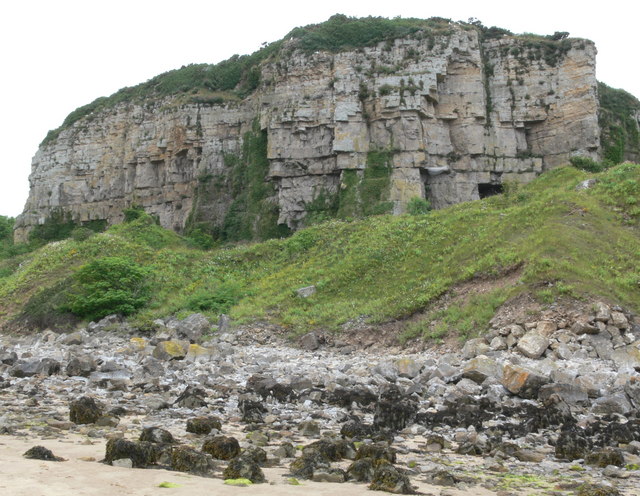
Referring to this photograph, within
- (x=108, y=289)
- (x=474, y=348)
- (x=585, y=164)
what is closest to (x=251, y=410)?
(x=474, y=348)

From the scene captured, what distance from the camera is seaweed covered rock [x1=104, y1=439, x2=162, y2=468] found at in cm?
661

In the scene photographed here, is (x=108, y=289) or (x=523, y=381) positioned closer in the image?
(x=523, y=381)

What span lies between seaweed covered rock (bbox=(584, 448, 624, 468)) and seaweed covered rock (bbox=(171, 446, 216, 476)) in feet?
14.7

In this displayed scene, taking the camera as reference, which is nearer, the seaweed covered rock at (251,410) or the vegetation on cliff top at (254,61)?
the seaweed covered rock at (251,410)

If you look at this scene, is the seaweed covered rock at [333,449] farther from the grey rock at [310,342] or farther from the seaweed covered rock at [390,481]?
the grey rock at [310,342]

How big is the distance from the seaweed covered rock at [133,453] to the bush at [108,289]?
17551mm

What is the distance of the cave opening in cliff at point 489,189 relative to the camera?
4325 cm

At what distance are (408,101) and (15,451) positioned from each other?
125 feet

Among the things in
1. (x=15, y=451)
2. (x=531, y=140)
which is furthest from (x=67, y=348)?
(x=531, y=140)

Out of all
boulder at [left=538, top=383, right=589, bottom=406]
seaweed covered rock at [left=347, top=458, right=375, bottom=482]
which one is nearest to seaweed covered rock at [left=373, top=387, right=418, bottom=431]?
boulder at [left=538, top=383, right=589, bottom=406]

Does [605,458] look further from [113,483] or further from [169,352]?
[169,352]

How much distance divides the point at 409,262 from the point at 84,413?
14.7 metres

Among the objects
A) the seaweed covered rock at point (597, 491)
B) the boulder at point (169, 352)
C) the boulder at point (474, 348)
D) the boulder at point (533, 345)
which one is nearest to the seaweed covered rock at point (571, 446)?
the seaweed covered rock at point (597, 491)

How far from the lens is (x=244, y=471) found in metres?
6.25
